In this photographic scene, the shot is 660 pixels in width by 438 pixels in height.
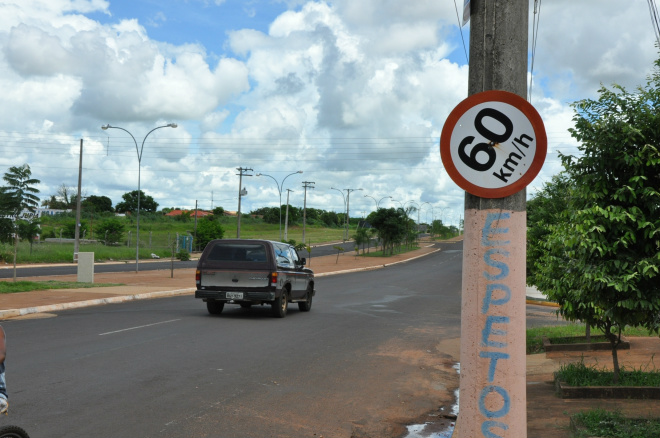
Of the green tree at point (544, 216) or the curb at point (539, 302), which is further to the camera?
the curb at point (539, 302)

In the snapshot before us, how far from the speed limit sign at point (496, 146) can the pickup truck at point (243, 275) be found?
12884mm

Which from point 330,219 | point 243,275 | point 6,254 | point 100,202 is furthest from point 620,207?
point 330,219

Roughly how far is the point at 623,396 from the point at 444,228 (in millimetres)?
122653

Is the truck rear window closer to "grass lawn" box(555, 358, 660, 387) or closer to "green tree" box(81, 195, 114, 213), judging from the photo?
"grass lawn" box(555, 358, 660, 387)

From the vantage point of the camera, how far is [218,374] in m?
9.05

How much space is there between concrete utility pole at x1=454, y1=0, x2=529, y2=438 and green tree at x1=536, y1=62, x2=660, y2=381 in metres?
2.73

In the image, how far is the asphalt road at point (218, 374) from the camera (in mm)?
A: 6641

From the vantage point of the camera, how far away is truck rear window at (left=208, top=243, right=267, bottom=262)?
16797 millimetres

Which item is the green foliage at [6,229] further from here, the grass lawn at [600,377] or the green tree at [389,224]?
the green tree at [389,224]

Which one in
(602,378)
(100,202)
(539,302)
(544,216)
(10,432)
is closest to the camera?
(10,432)

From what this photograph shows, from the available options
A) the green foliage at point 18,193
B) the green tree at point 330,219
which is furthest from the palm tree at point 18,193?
the green tree at point 330,219

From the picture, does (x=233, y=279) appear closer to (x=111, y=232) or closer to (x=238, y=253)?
(x=238, y=253)

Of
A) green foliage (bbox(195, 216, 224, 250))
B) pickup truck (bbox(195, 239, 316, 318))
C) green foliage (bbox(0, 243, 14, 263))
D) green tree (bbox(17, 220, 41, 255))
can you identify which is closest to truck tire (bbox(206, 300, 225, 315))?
pickup truck (bbox(195, 239, 316, 318))

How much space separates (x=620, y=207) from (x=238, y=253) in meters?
12.0
